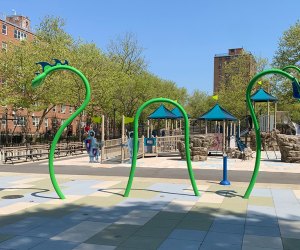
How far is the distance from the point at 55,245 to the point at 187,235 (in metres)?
1.99

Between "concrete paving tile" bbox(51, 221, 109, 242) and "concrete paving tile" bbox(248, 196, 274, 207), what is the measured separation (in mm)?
3670

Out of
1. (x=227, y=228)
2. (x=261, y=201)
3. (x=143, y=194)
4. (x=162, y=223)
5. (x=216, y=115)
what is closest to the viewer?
(x=227, y=228)

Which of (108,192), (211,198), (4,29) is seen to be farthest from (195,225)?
(4,29)

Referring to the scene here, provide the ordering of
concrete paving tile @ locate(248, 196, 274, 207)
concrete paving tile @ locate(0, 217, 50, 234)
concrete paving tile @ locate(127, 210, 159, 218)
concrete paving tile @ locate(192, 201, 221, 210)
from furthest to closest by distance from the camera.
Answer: concrete paving tile @ locate(248, 196, 274, 207)
concrete paving tile @ locate(192, 201, 221, 210)
concrete paving tile @ locate(127, 210, 159, 218)
concrete paving tile @ locate(0, 217, 50, 234)

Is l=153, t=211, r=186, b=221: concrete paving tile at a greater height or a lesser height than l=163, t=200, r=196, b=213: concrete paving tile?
lesser

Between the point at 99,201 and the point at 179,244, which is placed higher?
the point at 99,201

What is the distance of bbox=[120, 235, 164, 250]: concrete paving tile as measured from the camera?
5391mm

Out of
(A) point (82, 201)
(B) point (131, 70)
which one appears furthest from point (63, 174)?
(B) point (131, 70)

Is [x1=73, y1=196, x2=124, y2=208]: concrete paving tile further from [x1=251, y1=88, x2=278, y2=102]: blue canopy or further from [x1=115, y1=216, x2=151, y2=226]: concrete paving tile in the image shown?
[x1=251, y1=88, x2=278, y2=102]: blue canopy

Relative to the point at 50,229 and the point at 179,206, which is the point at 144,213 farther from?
the point at 50,229

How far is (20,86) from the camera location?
2956 centimetres

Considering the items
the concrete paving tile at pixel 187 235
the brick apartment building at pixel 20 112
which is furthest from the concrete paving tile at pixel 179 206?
the brick apartment building at pixel 20 112

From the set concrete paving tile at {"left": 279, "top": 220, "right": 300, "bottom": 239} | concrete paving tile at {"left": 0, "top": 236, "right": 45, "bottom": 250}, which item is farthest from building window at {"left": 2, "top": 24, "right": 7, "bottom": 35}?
concrete paving tile at {"left": 279, "top": 220, "right": 300, "bottom": 239}

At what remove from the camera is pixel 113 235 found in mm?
5906
